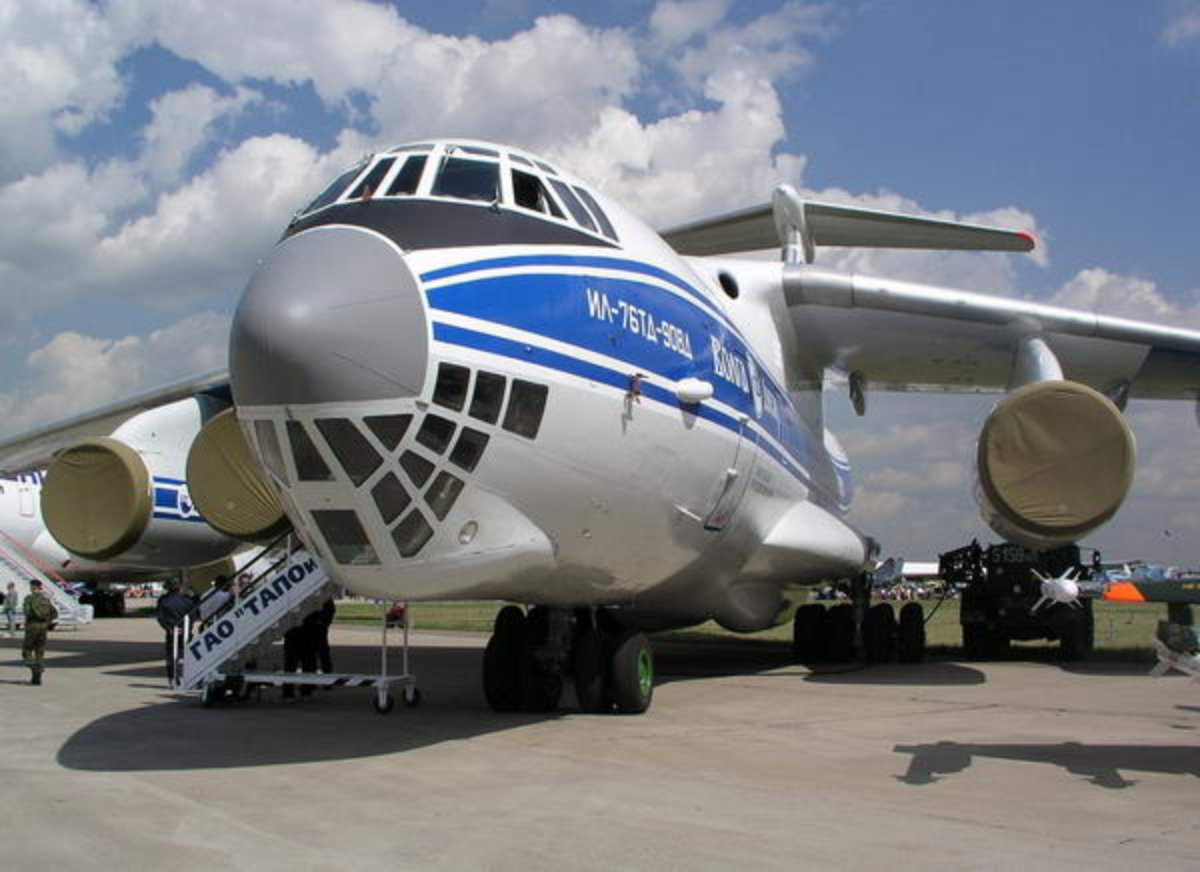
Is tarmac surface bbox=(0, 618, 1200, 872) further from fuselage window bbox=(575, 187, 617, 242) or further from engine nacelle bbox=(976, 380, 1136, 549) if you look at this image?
fuselage window bbox=(575, 187, 617, 242)

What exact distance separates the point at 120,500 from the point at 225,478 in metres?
2.07

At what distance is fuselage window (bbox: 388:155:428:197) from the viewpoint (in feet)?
23.6

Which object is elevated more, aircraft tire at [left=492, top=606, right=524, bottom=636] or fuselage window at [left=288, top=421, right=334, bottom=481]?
fuselage window at [left=288, top=421, right=334, bottom=481]

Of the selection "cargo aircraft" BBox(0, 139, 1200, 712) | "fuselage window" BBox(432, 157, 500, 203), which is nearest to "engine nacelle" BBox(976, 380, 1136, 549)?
"cargo aircraft" BBox(0, 139, 1200, 712)

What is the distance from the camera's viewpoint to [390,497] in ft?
20.9

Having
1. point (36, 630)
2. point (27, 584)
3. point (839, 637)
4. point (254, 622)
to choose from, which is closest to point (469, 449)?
point (254, 622)

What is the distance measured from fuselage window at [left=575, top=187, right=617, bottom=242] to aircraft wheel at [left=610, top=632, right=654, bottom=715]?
10.3 ft

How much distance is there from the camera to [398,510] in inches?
252

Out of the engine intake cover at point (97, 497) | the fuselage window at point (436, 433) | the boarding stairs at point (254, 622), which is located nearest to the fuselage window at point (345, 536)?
the fuselage window at point (436, 433)

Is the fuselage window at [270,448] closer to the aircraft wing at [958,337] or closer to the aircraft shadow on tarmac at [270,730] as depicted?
the aircraft shadow on tarmac at [270,730]

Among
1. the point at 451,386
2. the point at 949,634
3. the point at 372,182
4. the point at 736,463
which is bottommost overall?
the point at 949,634

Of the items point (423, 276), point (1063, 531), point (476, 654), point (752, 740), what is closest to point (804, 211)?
point (1063, 531)

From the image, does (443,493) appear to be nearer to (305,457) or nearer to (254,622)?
(305,457)

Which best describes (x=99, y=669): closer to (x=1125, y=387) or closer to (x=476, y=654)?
(x=476, y=654)
